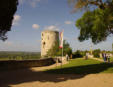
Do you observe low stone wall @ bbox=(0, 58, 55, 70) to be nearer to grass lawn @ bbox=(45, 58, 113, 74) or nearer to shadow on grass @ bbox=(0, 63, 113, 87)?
shadow on grass @ bbox=(0, 63, 113, 87)

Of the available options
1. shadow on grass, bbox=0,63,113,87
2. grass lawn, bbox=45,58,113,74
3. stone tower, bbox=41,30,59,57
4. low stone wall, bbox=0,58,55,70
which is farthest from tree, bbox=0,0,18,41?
stone tower, bbox=41,30,59,57

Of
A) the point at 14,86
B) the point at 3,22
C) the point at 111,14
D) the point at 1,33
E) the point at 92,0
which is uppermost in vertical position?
the point at 92,0

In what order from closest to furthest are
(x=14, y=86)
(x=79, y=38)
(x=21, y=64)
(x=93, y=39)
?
(x=14, y=86)
(x=21, y=64)
(x=93, y=39)
(x=79, y=38)

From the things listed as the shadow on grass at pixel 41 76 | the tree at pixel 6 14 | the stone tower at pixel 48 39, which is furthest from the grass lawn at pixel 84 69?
the stone tower at pixel 48 39

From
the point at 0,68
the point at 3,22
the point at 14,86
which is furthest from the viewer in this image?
the point at 0,68

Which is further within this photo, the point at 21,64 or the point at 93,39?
the point at 93,39

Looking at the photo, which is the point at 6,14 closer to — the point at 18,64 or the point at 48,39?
the point at 18,64

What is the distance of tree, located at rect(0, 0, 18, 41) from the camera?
8398 millimetres

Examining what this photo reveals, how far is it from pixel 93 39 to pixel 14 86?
61.3 feet

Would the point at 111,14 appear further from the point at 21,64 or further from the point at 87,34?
the point at 87,34

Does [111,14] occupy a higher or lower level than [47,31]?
lower

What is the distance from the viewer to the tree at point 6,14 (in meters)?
8.40

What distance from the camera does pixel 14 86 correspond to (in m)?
6.64

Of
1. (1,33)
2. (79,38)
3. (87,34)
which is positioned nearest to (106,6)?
(1,33)
